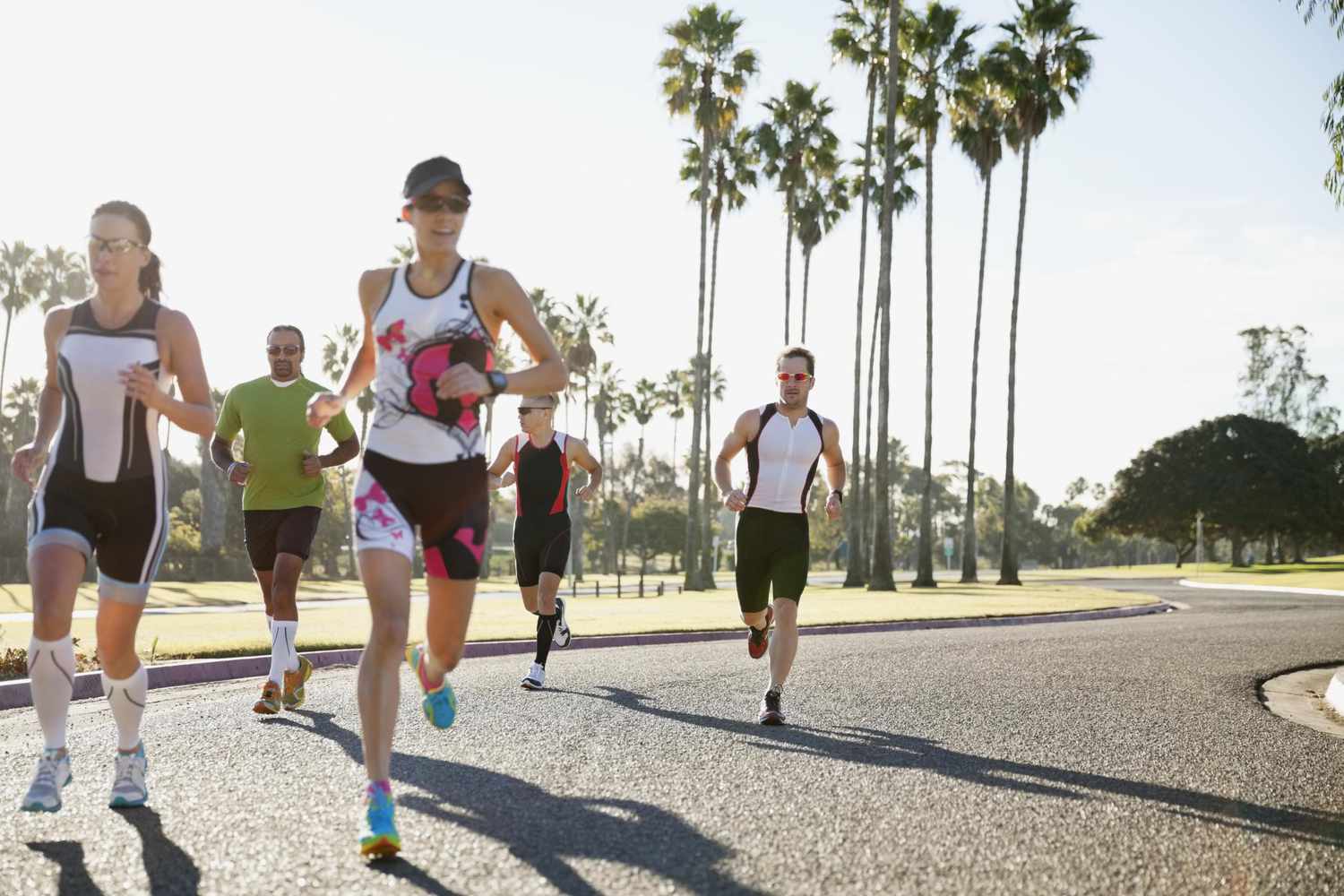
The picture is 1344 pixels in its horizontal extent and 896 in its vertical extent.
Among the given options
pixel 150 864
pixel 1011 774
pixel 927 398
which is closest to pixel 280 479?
pixel 150 864

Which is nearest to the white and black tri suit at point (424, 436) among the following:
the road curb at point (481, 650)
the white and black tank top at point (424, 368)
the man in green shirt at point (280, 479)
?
the white and black tank top at point (424, 368)

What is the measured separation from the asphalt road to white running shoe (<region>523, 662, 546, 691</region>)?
0.12 m

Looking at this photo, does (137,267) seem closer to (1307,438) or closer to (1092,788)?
(1092,788)

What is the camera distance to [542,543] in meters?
9.45

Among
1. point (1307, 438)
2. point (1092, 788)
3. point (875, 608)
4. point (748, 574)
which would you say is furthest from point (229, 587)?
point (1307, 438)

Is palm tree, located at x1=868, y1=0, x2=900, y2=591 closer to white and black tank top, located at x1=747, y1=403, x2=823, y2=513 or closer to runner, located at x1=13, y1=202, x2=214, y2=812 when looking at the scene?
white and black tank top, located at x1=747, y1=403, x2=823, y2=513

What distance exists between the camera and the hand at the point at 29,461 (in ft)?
15.1

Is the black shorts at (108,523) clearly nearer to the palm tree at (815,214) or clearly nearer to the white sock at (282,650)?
the white sock at (282,650)

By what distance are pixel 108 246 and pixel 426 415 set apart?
1571 mm

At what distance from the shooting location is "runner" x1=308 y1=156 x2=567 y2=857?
13.7 ft

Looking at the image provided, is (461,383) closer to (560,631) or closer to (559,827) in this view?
(559,827)

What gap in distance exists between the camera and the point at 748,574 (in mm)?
7977

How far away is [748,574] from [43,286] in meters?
59.0

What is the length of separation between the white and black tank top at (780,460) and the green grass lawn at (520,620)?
20.8 feet
